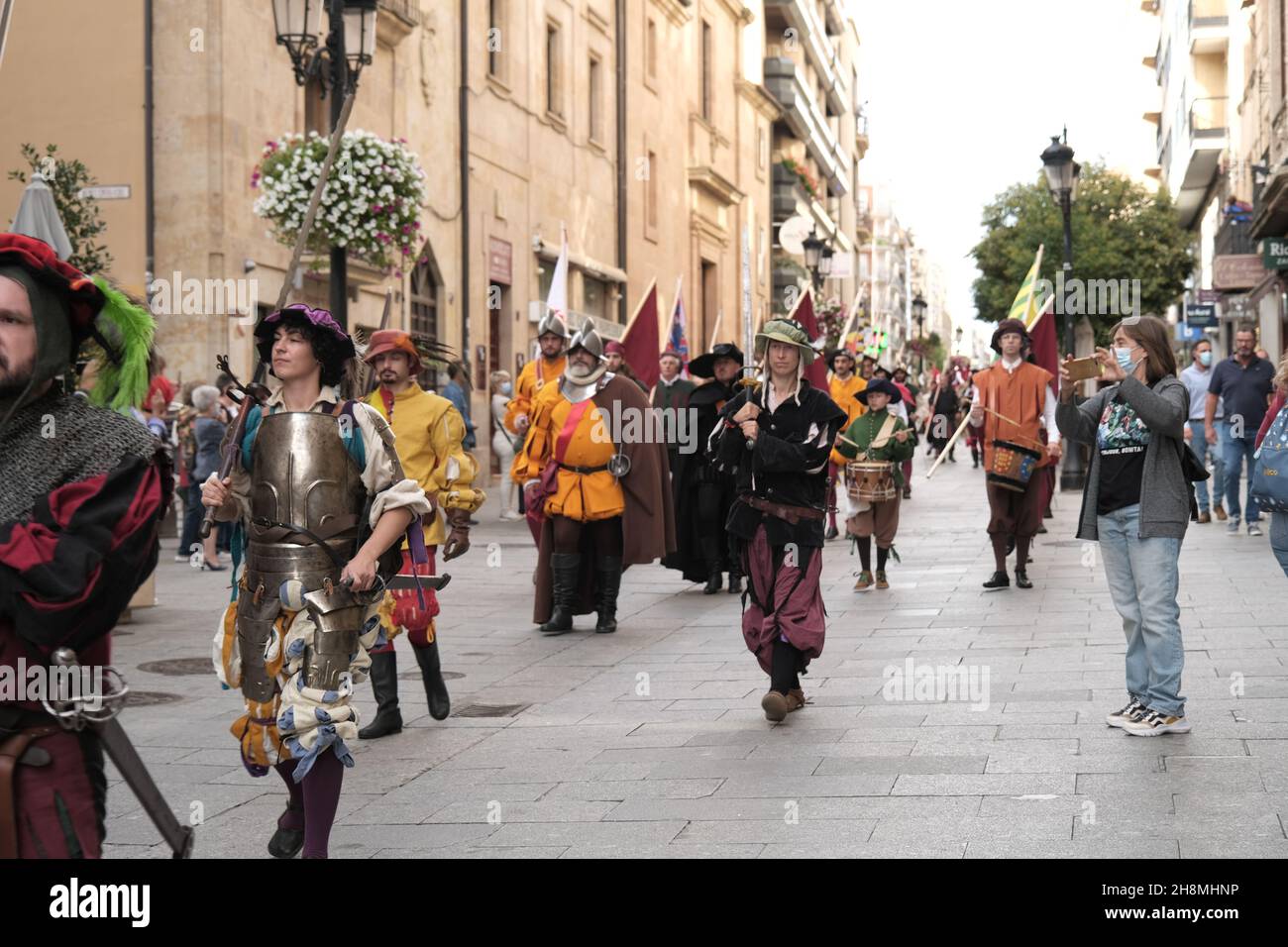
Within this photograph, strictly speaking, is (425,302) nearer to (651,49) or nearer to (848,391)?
(848,391)

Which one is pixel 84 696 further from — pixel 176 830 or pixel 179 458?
pixel 179 458

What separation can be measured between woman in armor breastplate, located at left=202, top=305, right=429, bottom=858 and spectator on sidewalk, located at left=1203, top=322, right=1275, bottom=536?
13.5m

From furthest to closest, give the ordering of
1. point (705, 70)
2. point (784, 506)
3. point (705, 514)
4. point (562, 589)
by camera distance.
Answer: point (705, 70)
point (705, 514)
point (562, 589)
point (784, 506)

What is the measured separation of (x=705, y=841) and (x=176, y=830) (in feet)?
7.66

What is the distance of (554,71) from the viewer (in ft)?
105

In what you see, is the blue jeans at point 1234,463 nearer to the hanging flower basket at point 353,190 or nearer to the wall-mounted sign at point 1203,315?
the hanging flower basket at point 353,190

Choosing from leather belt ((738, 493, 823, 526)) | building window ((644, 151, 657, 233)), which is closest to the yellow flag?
leather belt ((738, 493, 823, 526))

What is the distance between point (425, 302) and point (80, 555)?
72.8 feet

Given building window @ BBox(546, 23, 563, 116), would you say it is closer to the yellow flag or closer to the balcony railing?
the yellow flag

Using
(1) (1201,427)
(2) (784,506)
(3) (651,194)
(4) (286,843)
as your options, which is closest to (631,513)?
(2) (784,506)

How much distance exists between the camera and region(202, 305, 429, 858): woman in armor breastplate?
17.3 ft

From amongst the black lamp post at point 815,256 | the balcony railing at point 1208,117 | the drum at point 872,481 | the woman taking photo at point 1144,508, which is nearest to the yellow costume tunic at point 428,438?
the woman taking photo at point 1144,508

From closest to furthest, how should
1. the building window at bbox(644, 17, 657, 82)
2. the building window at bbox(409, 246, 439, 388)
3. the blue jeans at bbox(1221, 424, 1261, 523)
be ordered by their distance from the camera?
the blue jeans at bbox(1221, 424, 1261, 523) < the building window at bbox(409, 246, 439, 388) < the building window at bbox(644, 17, 657, 82)
